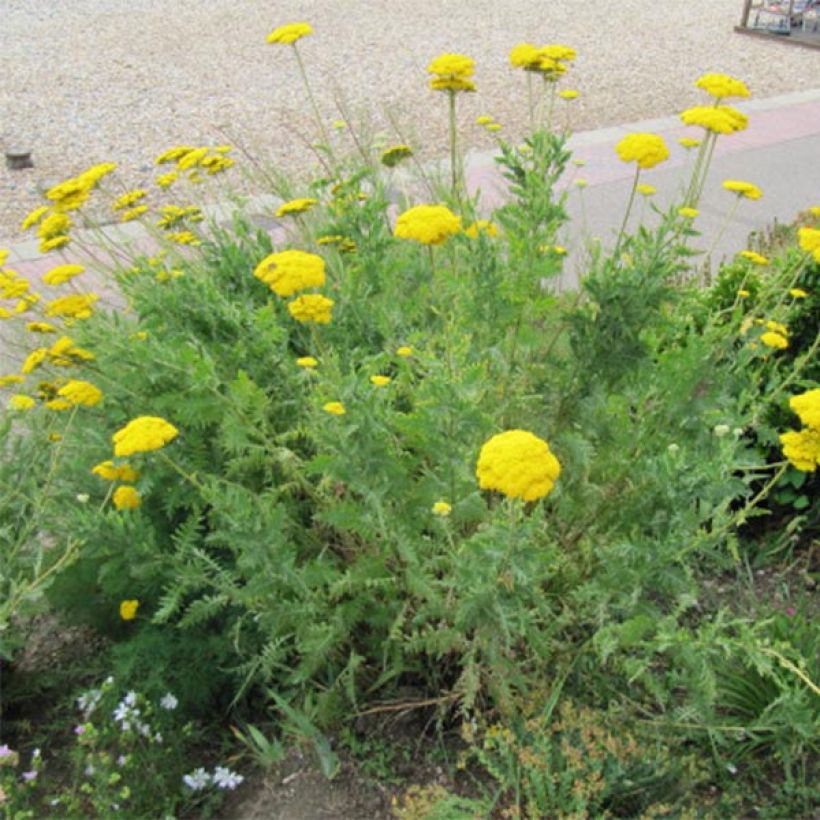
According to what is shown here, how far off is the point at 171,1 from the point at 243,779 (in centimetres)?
1247

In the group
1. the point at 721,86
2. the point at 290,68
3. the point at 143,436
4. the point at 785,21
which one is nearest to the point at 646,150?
the point at 721,86

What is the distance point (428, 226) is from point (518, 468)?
2.23 ft

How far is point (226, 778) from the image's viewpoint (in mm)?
2254

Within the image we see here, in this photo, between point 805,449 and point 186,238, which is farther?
point 186,238

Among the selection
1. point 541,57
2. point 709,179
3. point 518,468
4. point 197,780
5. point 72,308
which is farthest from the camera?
point 709,179

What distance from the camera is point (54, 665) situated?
276 cm

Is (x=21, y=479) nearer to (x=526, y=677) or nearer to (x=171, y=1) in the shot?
(x=526, y=677)

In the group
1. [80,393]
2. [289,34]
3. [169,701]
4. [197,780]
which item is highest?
[289,34]

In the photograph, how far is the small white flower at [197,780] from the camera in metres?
2.23

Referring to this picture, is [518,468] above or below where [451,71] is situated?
below

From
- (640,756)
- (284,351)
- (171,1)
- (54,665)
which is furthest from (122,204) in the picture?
(171,1)

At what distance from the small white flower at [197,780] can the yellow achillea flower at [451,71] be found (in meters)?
2.01

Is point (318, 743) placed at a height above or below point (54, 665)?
above

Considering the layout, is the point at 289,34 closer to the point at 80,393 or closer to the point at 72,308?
the point at 72,308
